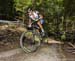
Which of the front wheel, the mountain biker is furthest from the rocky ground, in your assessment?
the mountain biker

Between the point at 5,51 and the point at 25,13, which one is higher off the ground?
the point at 25,13

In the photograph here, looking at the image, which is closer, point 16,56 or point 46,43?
point 16,56

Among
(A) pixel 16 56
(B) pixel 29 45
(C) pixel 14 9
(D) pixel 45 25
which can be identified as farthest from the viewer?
(C) pixel 14 9

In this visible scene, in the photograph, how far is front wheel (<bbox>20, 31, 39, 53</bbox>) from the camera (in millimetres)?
7133

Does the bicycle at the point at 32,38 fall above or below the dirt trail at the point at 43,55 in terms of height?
above

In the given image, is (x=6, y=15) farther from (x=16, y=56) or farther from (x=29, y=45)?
(x=16, y=56)

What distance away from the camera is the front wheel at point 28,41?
713cm

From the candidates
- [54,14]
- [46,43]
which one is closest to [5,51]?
[46,43]

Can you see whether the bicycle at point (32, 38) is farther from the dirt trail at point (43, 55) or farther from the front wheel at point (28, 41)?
the dirt trail at point (43, 55)

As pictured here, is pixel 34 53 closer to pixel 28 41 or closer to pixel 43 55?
pixel 43 55

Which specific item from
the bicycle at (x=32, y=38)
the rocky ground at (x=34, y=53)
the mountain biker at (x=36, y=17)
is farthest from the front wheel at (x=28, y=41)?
the mountain biker at (x=36, y=17)

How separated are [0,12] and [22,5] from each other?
1.21m

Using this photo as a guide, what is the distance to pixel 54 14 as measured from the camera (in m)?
7.87

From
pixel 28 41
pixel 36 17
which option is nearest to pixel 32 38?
pixel 28 41
